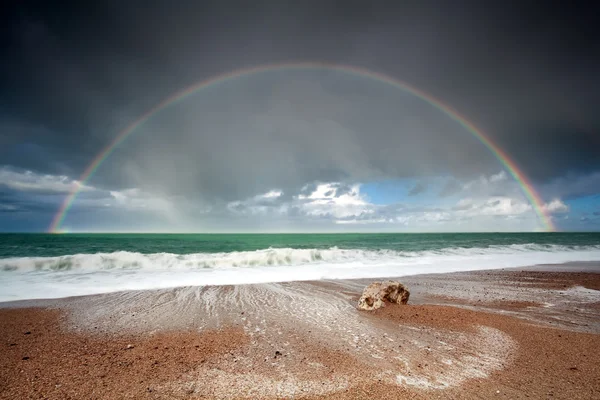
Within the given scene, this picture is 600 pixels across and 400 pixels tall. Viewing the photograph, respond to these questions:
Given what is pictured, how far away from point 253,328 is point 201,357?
2.02 meters

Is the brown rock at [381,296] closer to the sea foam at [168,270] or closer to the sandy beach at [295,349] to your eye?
the sandy beach at [295,349]

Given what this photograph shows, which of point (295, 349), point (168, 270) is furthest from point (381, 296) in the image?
point (168, 270)

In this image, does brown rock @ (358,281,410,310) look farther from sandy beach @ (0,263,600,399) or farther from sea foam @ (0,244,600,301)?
sea foam @ (0,244,600,301)

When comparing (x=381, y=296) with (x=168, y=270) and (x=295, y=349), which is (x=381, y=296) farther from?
(x=168, y=270)

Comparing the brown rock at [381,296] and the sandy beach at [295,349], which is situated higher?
the brown rock at [381,296]

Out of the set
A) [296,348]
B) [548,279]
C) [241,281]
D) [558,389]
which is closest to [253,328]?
[296,348]

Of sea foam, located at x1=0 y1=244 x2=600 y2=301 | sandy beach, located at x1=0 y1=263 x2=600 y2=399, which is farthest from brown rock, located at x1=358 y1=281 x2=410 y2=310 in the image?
sea foam, located at x1=0 y1=244 x2=600 y2=301

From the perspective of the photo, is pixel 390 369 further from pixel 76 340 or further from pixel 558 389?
pixel 76 340

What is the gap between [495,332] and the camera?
23.8 ft

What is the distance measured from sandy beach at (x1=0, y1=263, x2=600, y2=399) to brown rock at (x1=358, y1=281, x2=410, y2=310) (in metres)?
0.50

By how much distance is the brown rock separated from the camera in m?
9.34

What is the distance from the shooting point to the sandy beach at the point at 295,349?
4.53 metres

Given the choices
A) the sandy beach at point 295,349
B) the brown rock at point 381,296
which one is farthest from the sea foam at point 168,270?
the brown rock at point 381,296

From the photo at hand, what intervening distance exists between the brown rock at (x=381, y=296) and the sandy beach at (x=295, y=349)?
1.65ft
